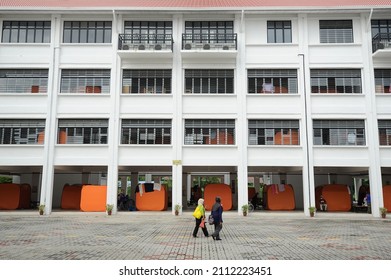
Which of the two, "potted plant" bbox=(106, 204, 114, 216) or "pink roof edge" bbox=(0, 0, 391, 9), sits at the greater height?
"pink roof edge" bbox=(0, 0, 391, 9)

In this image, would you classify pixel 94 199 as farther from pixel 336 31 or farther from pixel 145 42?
pixel 336 31

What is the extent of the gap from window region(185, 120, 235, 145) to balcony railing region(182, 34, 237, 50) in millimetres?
4723

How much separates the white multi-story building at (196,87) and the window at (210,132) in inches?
2.6

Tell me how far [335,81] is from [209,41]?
8559mm

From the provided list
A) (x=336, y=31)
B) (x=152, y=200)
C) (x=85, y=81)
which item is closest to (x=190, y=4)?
(x=85, y=81)

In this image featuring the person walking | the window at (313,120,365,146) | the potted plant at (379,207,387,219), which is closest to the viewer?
the person walking

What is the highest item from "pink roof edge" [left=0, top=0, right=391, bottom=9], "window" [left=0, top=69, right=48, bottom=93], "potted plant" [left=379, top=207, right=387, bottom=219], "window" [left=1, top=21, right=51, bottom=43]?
"pink roof edge" [left=0, top=0, right=391, bottom=9]

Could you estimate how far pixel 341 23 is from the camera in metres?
25.5

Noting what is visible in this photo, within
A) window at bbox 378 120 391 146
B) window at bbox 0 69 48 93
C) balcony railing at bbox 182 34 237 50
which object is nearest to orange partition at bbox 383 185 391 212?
window at bbox 378 120 391 146

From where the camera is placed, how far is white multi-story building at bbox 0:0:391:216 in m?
24.2

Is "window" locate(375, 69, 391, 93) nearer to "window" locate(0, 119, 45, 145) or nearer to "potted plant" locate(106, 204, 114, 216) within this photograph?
"potted plant" locate(106, 204, 114, 216)

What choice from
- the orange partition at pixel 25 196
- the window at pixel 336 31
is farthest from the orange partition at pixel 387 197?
the orange partition at pixel 25 196

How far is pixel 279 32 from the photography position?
84.0ft

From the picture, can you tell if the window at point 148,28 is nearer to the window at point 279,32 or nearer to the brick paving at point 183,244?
the window at point 279,32
